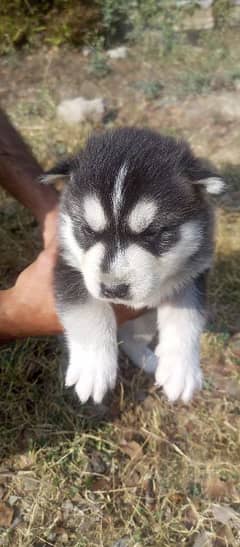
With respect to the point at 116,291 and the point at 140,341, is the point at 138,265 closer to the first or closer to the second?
the point at 116,291

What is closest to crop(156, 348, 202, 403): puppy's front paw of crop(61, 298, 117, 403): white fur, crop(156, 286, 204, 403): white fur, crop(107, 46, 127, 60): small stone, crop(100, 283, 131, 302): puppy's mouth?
crop(156, 286, 204, 403): white fur

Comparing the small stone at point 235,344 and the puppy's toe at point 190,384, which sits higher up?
the puppy's toe at point 190,384

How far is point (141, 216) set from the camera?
8.73ft

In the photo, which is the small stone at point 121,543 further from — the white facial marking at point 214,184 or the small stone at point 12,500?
the white facial marking at point 214,184

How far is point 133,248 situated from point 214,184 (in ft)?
2.01

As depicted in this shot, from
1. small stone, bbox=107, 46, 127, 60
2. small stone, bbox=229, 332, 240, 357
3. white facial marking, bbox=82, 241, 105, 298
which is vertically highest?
white facial marking, bbox=82, 241, 105, 298

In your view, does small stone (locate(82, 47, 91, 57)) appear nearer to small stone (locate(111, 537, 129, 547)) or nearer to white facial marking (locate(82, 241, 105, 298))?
white facial marking (locate(82, 241, 105, 298))

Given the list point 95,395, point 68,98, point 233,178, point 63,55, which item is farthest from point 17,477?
point 63,55

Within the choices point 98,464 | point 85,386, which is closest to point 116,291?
point 85,386

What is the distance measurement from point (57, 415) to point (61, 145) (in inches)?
142

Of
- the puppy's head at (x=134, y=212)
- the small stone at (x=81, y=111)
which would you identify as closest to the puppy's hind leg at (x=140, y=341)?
the puppy's head at (x=134, y=212)

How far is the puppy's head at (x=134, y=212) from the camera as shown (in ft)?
8.68

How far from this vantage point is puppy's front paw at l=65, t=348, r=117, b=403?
3031mm

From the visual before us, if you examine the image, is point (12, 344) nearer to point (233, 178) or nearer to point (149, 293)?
point (149, 293)
